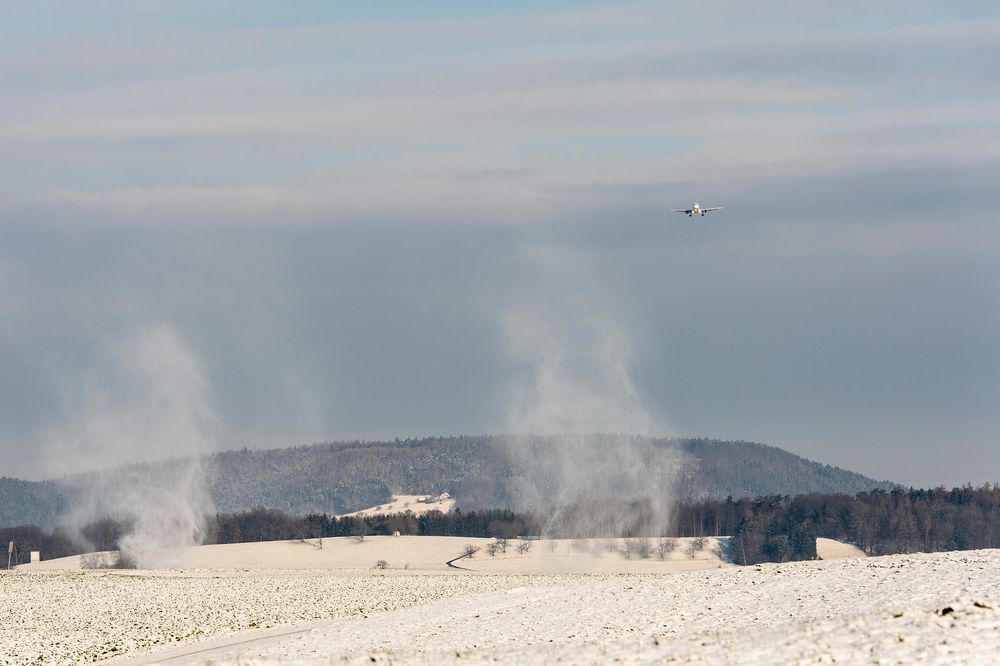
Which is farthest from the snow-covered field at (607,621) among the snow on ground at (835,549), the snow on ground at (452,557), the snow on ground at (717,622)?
the snow on ground at (835,549)

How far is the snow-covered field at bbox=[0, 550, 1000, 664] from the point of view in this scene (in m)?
35.9

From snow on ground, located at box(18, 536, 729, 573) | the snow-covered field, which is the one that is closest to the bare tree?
snow on ground, located at box(18, 536, 729, 573)

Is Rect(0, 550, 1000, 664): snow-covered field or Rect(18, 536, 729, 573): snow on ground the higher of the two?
Rect(18, 536, 729, 573): snow on ground

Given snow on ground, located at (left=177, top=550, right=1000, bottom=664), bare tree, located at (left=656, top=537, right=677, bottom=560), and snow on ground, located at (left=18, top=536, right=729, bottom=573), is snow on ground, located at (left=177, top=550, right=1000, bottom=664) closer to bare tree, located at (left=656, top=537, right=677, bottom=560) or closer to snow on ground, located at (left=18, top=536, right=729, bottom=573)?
snow on ground, located at (left=18, top=536, right=729, bottom=573)

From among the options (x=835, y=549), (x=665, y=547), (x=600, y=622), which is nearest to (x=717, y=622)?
(x=600, y=622)

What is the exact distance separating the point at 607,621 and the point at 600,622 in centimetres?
27

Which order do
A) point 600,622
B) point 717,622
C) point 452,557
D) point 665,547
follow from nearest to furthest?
point 717,622, point 600,622, point 452,557, point 665,547

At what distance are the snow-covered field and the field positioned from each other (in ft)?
0.26

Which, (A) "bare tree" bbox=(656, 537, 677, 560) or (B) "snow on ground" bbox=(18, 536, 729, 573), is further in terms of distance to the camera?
(A) "bare tree" bbox=(656, 537, 677, 560)

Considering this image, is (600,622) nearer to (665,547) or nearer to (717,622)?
(717,622)

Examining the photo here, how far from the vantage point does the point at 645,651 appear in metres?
37.3

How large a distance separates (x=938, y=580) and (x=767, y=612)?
6.62 m

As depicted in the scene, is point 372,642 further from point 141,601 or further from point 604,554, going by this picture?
point 604,554

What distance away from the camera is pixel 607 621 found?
49.4 metres
